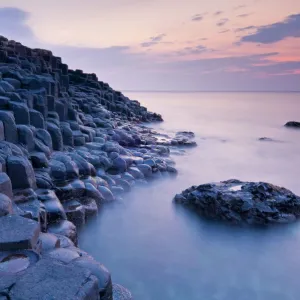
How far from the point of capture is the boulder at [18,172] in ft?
15.2

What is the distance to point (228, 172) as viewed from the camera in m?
9.59

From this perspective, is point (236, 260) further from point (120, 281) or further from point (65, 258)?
point (65, 258)

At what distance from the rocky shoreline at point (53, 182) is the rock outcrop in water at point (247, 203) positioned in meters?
1.69

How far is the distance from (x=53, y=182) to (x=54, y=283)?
3436mm

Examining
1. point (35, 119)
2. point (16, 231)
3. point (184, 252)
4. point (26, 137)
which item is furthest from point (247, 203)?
point (35, 119)

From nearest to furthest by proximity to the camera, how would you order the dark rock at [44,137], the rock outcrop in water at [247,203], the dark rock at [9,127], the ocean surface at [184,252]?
1. the ocean surface at [184,252]
2. the rock outcrop in water at [247,203]
3. the dark rock at [9,127]
4. the dark rock at [44,137]

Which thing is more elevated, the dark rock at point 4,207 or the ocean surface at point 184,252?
the dark rock at point 4,207

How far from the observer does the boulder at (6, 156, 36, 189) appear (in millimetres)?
4625

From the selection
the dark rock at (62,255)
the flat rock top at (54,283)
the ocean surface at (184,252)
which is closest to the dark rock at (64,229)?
the ocean surface at (184,252)

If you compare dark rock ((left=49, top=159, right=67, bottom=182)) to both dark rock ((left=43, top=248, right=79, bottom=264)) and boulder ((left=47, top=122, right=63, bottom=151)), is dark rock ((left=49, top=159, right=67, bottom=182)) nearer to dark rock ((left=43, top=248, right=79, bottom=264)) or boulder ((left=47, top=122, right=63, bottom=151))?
boulder ((left=47, top=122, right=63, bottom=151))

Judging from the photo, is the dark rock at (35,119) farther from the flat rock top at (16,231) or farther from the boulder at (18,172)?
the flat rock top at (16,231)

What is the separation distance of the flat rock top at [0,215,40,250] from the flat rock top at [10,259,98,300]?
315 millimetres

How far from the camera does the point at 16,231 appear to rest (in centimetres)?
294

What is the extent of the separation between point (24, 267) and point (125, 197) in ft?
13.3
